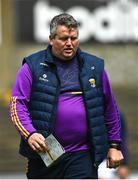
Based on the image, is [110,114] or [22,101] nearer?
[22,101]

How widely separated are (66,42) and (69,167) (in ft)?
2.88

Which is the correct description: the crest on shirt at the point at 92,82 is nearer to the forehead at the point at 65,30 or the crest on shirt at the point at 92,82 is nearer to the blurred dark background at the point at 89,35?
the forehead at the point at 65,30

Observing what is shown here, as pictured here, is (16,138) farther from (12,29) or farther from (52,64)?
(52,64)

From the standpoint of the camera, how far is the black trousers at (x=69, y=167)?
6.72 meters

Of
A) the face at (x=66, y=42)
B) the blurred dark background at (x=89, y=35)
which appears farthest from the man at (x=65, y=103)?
the blurred dark background at (x=89, y=35)

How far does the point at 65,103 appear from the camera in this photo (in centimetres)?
662

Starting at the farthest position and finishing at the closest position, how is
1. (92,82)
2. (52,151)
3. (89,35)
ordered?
(89,35)
(92,82)
(52,151)

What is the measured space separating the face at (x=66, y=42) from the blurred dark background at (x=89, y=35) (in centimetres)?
676

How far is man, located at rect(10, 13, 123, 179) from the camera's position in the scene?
6.60 meters

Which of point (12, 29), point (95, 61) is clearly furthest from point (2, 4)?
point (95, 61)

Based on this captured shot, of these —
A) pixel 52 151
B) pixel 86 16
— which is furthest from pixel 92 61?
pixel 86 16

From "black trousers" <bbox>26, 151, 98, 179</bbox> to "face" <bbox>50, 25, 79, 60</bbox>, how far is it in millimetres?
697

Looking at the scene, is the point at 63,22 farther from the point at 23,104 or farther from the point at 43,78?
the point at 23,104

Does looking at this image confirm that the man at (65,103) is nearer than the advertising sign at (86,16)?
Yes
